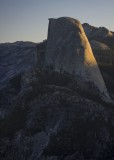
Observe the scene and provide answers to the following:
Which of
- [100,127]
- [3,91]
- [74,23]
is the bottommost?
[3,91]

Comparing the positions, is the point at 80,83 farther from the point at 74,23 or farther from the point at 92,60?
the point at 74,23

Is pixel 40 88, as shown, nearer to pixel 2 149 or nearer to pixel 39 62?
pixel 2 149

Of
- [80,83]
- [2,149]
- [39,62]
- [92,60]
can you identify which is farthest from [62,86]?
[39,62]

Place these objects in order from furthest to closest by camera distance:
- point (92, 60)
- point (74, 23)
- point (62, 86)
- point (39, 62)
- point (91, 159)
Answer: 1. point (39, 62)
2. point (74, 23)
3. point (92, 60)
4. point (62, 86)
5. point (91, 159)

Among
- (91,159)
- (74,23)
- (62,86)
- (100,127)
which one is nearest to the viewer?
(91,159)

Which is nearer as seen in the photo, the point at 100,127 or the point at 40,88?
the point at 100,127

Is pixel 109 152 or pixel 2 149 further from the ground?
pixel 109 152

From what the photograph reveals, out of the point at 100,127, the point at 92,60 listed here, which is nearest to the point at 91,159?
the point at 100,127
